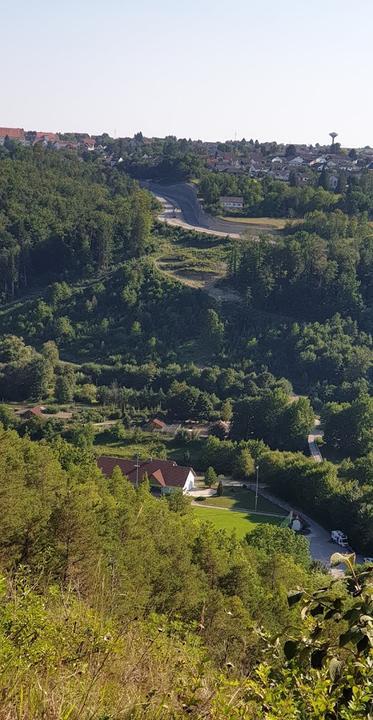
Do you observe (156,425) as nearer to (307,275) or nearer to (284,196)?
(307,275)

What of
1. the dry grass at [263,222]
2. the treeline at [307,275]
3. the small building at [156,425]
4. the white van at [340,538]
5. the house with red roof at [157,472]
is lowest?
the small building at [156,425]

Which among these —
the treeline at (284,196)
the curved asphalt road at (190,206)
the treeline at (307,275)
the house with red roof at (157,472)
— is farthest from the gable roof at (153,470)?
the treeline at (284,196)

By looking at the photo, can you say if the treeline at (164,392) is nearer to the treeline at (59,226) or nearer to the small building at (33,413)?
the small building at (33,413)

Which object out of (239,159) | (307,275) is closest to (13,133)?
(239,159)

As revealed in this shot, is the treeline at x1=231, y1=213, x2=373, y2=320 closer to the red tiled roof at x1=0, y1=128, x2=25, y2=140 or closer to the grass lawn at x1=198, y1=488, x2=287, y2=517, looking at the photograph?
the grass lawn at x1=198, y1=488, x2=287, y2=517

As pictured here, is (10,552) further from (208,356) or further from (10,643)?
(208,356)

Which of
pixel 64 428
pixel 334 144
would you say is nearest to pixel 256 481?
pixel 64 428

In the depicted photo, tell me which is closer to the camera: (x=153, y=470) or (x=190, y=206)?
(x=153, y=470)
